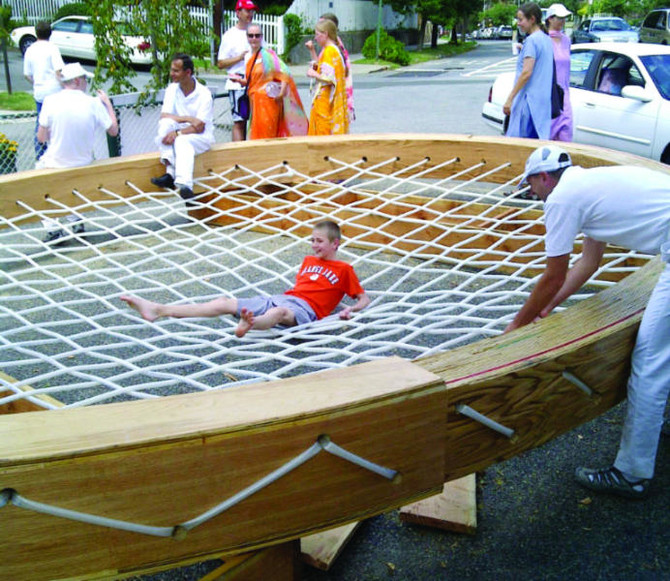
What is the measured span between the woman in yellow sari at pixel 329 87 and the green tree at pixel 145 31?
192 cm

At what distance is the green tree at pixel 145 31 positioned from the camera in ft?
24.5

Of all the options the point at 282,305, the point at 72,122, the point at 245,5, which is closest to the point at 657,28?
the point at 245,5

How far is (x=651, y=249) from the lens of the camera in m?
2.57

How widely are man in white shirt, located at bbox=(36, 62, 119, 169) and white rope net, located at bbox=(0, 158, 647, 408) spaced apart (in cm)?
48

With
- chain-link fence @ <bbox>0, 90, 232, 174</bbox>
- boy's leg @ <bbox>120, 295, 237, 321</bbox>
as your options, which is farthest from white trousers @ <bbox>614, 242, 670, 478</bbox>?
chain-link fence @ <bbox>0, 90, 232, 174</bbox>

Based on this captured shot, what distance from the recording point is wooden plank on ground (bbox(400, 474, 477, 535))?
7.96 feet

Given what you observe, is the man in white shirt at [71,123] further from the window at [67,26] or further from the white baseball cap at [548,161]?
the window at [67,26]

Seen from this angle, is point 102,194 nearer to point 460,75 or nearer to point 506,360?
point 506,360

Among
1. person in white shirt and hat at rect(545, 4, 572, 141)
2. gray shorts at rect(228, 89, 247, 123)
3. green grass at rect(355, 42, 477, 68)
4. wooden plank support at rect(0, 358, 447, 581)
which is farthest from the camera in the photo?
green grass at rect(355, 42, 477, 68)

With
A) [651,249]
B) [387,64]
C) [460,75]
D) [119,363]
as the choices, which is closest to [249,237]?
[119,363]

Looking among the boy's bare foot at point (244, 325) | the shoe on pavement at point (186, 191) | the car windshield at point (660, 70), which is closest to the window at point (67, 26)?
the car windshield at point (660, 70)

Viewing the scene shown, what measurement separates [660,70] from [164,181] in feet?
17.6

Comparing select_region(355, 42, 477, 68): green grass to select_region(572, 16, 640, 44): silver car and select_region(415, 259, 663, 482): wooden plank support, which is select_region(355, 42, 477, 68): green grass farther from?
select_region(415, 259, 663, 482): wooden plank support

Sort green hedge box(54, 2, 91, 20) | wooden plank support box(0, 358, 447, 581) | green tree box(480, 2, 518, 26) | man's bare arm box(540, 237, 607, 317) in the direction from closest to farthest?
wooden plank support box(0, 358, 447, 581)
man's bare arm box(540, 237, 607, 317)
green hedge box(54, 2, 91, 20)
green tree box(480, 2, 518, 26)
